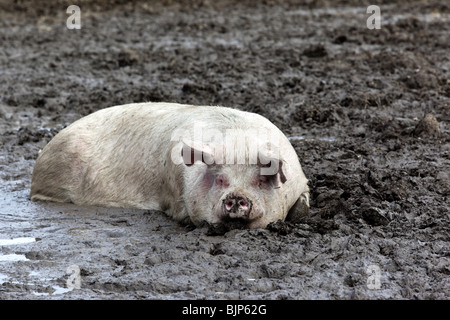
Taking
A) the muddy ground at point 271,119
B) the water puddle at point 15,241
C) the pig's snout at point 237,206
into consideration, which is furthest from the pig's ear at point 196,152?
the water puddle at point 15,241

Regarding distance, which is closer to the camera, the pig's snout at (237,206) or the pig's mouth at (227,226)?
the pig's snout at (237,206)

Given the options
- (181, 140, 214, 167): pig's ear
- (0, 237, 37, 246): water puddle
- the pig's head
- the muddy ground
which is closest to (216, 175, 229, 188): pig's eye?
the pig's head

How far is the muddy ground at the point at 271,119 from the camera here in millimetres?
5066

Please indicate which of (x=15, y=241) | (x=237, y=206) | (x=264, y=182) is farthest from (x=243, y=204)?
(x=15, y=241)

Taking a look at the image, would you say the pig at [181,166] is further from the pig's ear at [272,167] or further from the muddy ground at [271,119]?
the muddy ground at [271,119]

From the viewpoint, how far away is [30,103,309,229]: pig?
567 cm

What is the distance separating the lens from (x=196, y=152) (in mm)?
5660

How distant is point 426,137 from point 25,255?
441 cm

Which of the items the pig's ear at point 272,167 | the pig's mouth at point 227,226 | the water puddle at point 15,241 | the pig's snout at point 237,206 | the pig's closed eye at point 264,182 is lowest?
the water puddle at point 15,241

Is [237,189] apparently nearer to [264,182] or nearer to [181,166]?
[264,182]

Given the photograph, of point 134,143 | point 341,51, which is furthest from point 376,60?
point 134,143

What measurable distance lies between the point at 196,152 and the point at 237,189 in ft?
1.35

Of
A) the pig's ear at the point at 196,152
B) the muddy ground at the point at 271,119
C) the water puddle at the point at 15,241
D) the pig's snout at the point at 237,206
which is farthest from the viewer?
the water puddle at the point at 15,241
